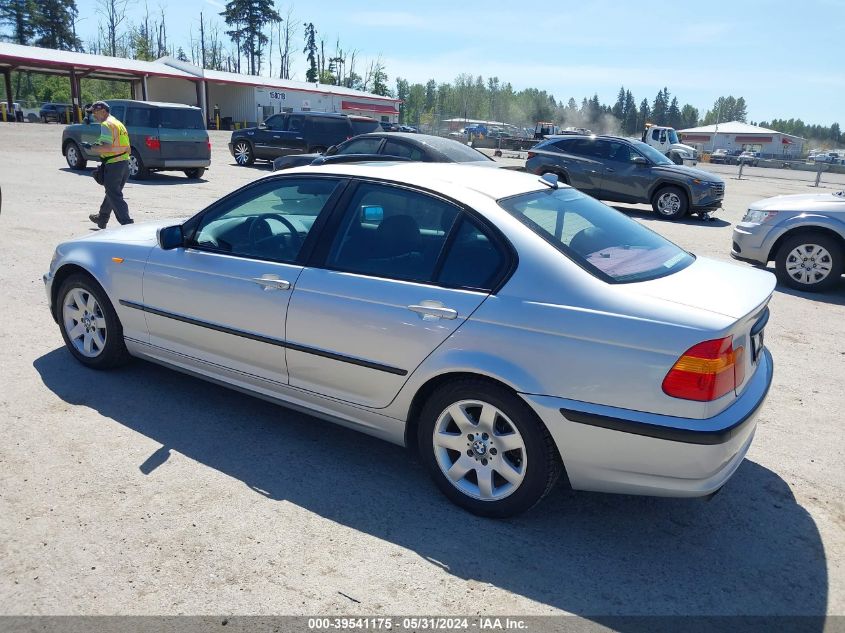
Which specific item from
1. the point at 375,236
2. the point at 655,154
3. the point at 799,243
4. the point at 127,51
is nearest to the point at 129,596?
the point at 375,236

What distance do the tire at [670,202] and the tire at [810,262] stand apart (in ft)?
19.3

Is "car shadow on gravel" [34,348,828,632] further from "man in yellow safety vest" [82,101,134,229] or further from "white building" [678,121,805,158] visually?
"white building" [678,121,805,158]

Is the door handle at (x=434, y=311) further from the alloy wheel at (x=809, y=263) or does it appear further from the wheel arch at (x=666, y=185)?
the wheel arch at (x=666, y=185)

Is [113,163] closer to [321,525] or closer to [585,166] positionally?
[321,525]

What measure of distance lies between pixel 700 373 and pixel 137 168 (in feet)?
52.3

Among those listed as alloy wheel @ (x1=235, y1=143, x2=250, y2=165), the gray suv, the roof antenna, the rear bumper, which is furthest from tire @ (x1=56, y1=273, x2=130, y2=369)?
alloy wheel @ (x1=235, y1=143, x2=250, y2=165)

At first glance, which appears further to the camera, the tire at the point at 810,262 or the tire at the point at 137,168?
the tire at the point at 137,168

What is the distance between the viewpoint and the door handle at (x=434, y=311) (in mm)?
3099

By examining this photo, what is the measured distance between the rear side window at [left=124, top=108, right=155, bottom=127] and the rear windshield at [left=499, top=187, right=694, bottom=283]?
1437cm

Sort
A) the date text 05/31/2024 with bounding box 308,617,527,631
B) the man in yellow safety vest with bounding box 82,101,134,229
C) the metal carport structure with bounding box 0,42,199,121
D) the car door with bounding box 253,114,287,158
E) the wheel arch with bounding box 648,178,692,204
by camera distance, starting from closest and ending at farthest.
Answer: the date text 05/31/2024 with bounding box 308,617,527,631
the man in yellow safety vest with bounding box 82,101,134,229
the wheel arch with bounding box 648,178,692,204
the car door with bounding box 253,114,287,158
the metal carport structure with bounding box 0,42,199,121

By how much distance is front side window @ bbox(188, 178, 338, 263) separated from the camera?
377cm

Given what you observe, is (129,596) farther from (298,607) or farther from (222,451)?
(222,451)

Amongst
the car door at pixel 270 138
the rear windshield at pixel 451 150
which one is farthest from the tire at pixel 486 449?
the car door at pixel 270 138

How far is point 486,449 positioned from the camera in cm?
312
